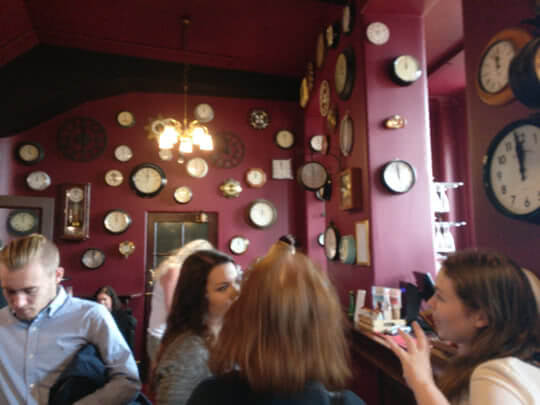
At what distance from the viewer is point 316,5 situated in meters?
3.98

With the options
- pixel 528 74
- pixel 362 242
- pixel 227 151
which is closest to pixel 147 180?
pixel 227 151

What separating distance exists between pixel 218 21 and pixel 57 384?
4.04 meters

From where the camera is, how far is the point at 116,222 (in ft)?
17.3

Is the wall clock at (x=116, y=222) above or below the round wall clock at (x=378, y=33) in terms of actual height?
below

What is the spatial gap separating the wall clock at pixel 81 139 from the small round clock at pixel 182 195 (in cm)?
124

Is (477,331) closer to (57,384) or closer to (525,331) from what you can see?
(525,331)

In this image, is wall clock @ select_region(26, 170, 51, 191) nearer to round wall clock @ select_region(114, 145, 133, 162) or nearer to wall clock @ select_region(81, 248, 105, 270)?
round wall clock @ select_region(114, 145, 133, 162)

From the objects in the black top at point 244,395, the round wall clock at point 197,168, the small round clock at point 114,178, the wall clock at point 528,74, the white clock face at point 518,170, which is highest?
the round wall clock at point 197,168

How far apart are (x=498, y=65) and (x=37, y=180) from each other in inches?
215

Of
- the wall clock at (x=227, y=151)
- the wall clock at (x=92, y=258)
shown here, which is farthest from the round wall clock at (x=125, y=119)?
the wall clock at (x=92, y=258)

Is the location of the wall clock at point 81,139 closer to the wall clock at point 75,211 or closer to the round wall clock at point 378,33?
the wall clock at point 75,211

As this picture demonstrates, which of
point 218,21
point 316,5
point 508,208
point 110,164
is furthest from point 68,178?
point 508,208

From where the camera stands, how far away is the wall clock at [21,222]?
16.0 ft

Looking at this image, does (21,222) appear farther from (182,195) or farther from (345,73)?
(345,73)
